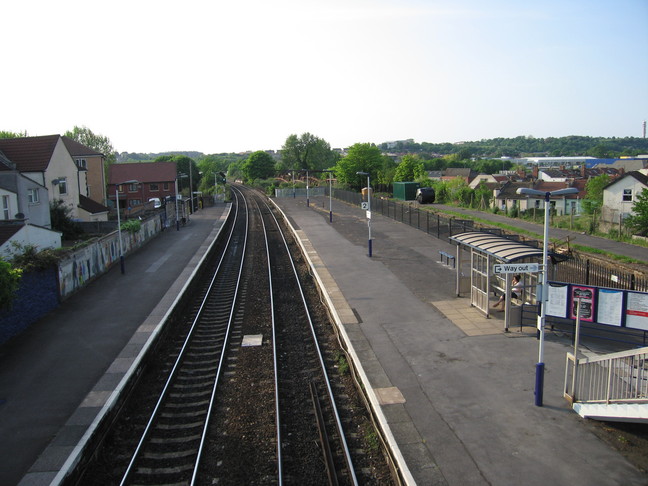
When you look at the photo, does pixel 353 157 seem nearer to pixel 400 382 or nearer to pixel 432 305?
pixel 432 305

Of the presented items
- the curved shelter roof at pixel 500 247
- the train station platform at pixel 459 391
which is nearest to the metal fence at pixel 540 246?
the curved shelter roof at pixel 500 247

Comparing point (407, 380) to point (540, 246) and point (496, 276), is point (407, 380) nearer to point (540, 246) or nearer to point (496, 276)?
point (496, 276)

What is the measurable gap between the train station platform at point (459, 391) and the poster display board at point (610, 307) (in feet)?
4.04

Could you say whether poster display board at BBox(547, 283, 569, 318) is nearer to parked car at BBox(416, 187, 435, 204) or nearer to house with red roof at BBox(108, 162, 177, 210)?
parked car at BBox(416, 187, 435, 204)

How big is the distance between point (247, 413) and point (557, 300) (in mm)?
9352

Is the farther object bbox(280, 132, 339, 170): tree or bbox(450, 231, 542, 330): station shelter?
bbox(280, 132, 339, 170): tree

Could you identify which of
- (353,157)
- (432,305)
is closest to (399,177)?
(353,157)

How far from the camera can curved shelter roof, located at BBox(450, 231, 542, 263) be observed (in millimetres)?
15685

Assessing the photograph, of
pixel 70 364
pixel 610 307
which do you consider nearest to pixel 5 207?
pixel 70 364

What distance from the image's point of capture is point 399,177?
8000 centimetres

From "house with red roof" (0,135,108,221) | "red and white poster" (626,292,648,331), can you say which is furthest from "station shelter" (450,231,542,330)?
"house with red roof" (0,135,108,221)

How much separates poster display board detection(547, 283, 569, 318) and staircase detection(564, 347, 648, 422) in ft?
9.71

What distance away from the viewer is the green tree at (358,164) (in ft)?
267

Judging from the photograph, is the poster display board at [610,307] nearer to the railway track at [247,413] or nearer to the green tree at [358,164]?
the railway track at [247,413]
